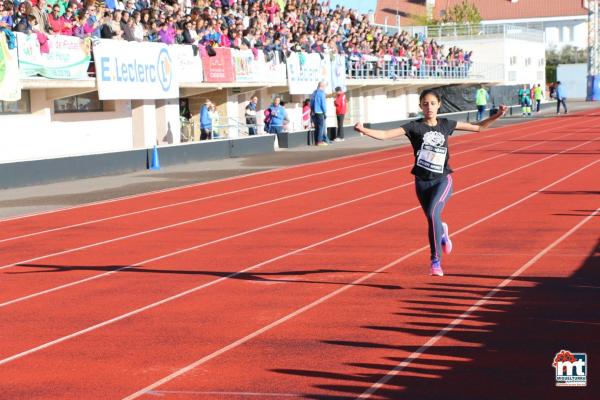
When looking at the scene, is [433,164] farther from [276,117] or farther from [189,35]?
[276,117]

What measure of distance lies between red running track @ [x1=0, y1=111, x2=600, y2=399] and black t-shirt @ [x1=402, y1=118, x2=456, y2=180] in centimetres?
100

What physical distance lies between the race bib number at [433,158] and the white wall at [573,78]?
91536 millimetres

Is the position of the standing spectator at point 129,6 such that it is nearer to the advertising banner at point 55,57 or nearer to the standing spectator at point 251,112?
the advertising banner at point 55,57

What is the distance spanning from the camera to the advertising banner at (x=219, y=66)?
3281 cm

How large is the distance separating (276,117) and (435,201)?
26.3m

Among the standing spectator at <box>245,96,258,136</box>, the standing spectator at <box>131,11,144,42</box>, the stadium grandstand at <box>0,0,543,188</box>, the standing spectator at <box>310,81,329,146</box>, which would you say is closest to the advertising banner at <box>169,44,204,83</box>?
the stadium grandstand at <box>0,0,543,188</box>

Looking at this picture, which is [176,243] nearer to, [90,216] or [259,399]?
[90,216]

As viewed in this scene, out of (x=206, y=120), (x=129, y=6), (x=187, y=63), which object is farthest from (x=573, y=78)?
(x=129, y=6)

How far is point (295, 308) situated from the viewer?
9656mm

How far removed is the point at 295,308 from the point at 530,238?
5049 mm

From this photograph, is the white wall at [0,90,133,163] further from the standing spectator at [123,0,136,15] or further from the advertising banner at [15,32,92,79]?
the standing spectator at [123,0,136,15]

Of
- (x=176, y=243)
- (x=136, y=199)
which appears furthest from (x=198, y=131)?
(x=176, y=243)

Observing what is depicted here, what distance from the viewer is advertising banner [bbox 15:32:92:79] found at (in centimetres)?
2470

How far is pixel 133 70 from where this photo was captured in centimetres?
2888
